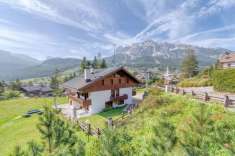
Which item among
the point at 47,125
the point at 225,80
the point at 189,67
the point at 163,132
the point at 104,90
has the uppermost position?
the point at 189,67

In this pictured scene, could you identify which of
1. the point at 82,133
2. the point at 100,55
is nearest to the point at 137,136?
the point at 82,133

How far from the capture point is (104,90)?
3089cm

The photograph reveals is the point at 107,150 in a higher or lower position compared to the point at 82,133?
higher

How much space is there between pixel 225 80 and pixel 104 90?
16.7 m

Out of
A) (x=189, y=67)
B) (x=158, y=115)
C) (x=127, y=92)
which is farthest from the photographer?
(x=189, y=67)

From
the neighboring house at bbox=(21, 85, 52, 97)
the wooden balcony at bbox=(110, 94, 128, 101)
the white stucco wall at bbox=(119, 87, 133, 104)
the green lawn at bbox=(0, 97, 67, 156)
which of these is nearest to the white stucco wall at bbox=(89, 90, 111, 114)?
the wooden balcony at bbox=(110, 94, 128, 101)

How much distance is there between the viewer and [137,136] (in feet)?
52.2

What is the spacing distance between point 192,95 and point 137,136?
29.6 feet

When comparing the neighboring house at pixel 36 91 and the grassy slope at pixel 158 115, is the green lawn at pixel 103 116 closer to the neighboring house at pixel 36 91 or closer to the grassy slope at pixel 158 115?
the grassy slope at pixel 158 115

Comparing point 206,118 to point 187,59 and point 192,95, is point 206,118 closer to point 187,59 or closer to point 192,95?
point 192,95

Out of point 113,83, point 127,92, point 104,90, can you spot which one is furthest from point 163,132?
point 127,92

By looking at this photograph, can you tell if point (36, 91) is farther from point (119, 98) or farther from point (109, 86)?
point (109, 86)

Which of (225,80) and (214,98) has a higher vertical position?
(225,80)

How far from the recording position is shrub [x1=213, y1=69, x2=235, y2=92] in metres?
24.2
